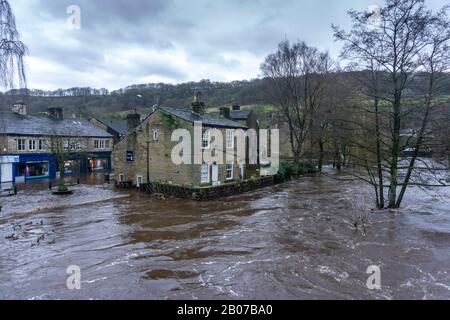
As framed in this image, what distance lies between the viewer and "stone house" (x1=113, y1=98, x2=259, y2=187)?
74.5 ft

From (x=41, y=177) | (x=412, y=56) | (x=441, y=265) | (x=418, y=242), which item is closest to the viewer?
(x=441, y=265)

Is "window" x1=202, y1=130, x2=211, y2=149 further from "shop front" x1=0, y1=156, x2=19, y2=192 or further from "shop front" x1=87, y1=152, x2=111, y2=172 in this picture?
"shop front" x1=87, y1=152, x2=111, y2=172

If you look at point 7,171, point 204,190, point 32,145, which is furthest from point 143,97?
point 204,190

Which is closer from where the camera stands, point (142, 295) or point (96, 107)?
point (142, 295)

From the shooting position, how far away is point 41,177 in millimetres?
32156

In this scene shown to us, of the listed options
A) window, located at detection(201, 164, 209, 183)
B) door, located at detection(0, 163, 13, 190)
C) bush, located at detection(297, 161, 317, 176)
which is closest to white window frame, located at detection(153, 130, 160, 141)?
window, located at detection(201, 164, 209, 183)

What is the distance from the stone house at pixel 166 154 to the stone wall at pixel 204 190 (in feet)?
1.94

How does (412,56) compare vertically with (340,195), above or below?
above

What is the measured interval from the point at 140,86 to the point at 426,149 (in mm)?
81010

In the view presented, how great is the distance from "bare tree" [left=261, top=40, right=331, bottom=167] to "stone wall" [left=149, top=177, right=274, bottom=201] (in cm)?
1318

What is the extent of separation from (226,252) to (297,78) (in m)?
29.2

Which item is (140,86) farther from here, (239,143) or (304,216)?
(304,216)
